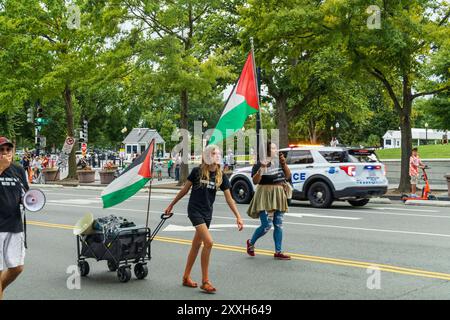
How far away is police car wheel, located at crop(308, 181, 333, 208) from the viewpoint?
18016 mm

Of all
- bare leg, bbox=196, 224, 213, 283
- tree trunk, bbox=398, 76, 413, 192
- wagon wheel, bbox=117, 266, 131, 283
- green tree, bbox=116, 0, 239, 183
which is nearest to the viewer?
bare leg, bbox=196, 224, 213, 283

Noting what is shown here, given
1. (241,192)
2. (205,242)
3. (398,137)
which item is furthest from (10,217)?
(398,137)

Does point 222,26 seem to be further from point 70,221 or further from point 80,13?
point 70,221

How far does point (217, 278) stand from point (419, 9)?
18.6 m

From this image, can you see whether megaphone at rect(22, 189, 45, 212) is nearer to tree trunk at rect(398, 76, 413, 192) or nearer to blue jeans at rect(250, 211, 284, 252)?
blue jeans at rect(250, 211, 284, 252)

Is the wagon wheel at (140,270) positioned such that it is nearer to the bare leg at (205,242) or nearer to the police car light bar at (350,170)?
the bare leg at (205,242)

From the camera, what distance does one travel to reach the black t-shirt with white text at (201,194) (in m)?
6.98

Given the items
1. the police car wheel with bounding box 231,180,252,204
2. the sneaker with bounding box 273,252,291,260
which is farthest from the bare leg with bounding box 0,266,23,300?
the police car wheel with bounding box 231,180,252,204

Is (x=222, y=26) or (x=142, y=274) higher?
(x=222, y=26)

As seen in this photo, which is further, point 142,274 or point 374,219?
point 374,219

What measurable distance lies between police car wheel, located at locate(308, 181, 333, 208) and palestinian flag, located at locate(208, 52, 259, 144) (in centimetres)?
968

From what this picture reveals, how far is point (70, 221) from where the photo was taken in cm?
1479
